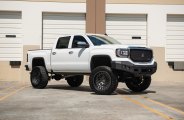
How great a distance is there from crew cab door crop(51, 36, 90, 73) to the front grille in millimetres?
1654

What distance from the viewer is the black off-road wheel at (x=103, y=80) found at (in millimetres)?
12719

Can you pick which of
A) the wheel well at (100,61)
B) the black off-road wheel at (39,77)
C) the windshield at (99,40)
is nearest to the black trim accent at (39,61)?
the black off-road wheel at (39,77)

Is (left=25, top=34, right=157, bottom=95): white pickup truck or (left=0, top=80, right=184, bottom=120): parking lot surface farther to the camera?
(left=25, top=34, right=157, bottom=95): white pickup truck

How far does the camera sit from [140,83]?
14445 mm

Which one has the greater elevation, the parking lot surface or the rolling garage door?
the rolling garage door

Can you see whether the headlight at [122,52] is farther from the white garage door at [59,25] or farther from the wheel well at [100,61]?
the white garage door at [59,25]

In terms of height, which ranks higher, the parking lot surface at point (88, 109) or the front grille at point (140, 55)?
the front grille at point (140, 55)

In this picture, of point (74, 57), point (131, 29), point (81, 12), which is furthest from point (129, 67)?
point (131, 29)

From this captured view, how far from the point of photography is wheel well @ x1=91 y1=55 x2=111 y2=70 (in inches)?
521

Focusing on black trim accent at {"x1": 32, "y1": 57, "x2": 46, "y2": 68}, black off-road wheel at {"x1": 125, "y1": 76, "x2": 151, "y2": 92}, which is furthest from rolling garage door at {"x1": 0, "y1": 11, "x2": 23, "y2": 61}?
black off-road wheel at {"x1": 125, "y1": 76, "x2": 151, "y2": 92}

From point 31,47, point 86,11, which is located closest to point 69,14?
point 86,11

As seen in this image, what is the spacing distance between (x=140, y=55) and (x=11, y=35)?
35.4 ft

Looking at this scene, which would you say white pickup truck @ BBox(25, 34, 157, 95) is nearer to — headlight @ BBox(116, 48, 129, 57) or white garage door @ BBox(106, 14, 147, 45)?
headlight @ BBox(116, 48, 129, 57)

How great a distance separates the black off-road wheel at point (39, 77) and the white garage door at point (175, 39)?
9118 millimetres
